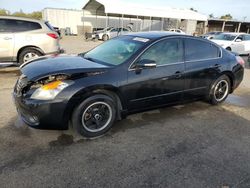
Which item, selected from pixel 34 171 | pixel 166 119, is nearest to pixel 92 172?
pixel 34 171

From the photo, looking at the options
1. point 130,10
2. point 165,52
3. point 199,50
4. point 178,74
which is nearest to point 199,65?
point 199,50

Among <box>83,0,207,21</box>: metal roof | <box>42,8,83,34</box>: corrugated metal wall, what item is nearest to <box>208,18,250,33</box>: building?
<box>83,0,207,21</box>: metal roof

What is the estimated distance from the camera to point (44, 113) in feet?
10.6

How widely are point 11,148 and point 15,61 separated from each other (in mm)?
5062

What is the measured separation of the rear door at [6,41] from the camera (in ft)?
23.7

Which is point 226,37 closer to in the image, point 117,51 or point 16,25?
point 16,25

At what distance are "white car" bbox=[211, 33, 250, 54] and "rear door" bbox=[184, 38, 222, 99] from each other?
34.1ft

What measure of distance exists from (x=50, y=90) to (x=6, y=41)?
5032 mm

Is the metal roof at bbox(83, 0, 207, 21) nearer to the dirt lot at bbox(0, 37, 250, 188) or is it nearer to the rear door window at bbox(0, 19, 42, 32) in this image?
the rear door window at bbox(0, 19, 42, 32)

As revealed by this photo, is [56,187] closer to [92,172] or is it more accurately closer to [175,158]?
[92,172]

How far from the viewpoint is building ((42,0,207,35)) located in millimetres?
28844

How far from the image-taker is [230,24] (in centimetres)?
4584

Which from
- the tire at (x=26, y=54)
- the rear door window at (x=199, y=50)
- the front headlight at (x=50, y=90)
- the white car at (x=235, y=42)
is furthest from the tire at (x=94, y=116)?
→ the white car at (x=235, y=42)

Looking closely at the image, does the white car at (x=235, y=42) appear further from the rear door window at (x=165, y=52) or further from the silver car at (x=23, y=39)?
the rear door window at (x=165, y=52)
